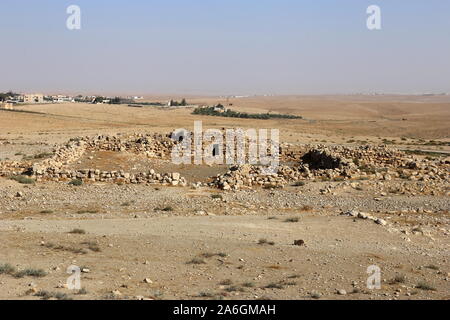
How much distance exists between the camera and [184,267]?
8508 mm

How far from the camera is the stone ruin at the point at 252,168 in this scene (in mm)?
17531

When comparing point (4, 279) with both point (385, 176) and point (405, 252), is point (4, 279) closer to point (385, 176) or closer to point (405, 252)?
point (405, 252)

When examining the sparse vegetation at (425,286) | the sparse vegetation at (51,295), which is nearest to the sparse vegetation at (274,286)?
the sparse vegetation at (425,286)

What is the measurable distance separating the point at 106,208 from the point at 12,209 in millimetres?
2464

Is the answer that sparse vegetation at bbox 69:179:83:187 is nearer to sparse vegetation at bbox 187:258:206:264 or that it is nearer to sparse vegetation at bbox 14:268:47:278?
sparse vegetation at bbox 187:258:206:264

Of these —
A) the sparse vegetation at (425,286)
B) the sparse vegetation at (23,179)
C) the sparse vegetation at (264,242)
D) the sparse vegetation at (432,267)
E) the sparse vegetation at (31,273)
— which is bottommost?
the sparse vegetation at (432,267)

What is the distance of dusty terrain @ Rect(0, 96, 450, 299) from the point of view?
7500 mm

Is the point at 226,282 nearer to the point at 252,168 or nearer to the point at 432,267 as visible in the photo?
the point at 432,267

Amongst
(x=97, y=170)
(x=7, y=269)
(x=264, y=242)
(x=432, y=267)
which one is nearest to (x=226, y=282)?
(x=264, y=242)

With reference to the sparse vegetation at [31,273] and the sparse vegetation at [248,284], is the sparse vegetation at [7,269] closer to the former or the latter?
the sparse vegetation at [31,273]

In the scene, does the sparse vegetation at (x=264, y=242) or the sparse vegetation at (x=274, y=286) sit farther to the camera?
the sparse vegetation at (x=264, y=242)

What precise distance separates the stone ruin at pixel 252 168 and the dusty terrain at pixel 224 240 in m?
0.75
